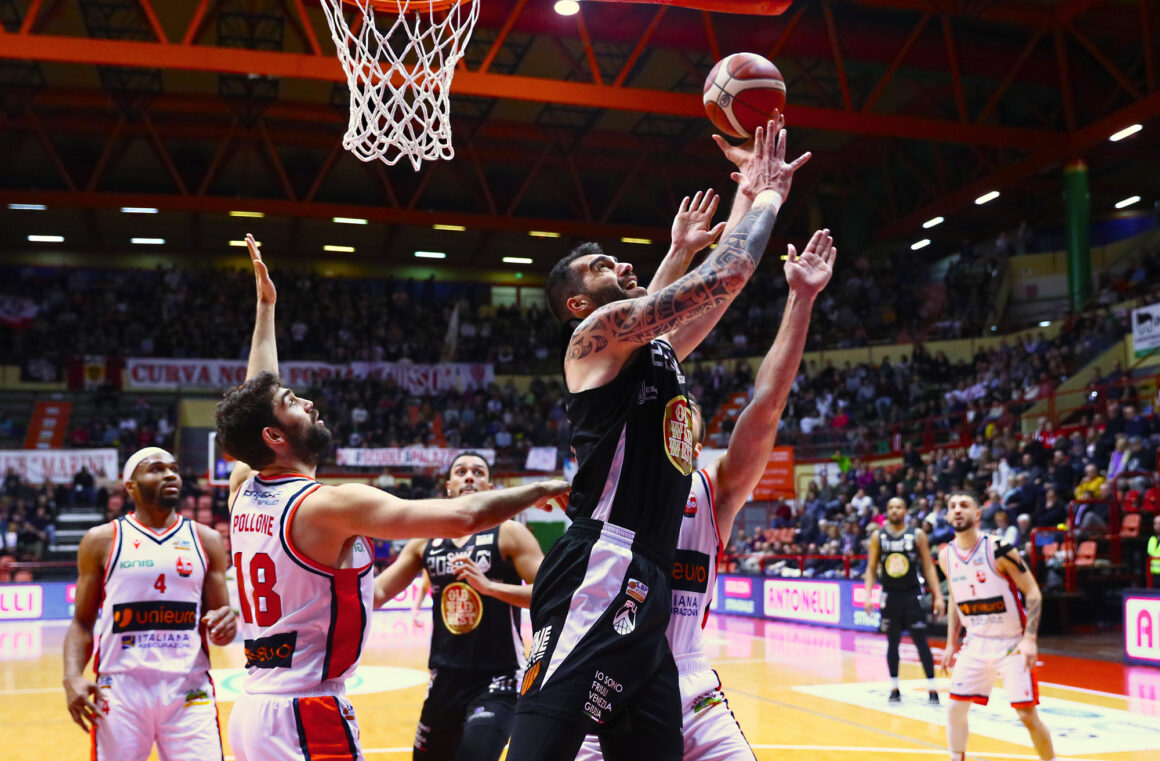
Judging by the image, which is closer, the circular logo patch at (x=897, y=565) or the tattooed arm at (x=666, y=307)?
the tattooed arm at (x=666, y=307)

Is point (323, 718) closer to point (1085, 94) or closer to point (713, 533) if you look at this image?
point (713, 533)

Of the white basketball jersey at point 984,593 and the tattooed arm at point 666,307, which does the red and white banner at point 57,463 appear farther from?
the tattooed arm at point 666,307

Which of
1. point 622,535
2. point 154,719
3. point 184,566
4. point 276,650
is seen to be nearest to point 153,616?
point 184,566

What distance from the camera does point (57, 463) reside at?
2450 centimetres

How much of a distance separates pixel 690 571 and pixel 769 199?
127 cm

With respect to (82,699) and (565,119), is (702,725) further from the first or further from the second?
(565,119)

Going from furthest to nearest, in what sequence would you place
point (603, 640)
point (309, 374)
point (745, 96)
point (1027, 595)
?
point (309, 374), point (1027, 595), point (745, 96), point (603, 640)

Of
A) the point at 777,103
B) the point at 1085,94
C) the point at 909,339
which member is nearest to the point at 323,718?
the point at 777,103

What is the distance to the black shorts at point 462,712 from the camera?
4809 mm

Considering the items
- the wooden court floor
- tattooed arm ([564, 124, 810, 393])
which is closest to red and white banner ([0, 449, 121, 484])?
the wooden court floor

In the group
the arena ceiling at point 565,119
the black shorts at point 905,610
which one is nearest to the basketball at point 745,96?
the black shorts at point 905,610

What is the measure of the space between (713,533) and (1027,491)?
1413 centimetres

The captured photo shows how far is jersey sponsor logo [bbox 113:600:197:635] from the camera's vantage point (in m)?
4.92

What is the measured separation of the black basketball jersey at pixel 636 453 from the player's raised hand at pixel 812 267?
72 centimetres
